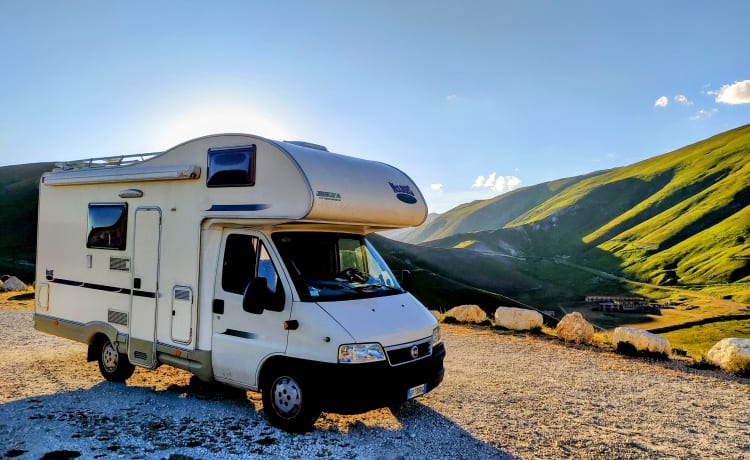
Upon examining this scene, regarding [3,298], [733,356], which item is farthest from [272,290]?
[3,298]

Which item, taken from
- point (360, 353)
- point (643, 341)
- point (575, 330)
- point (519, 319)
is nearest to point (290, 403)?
point (360, 353)

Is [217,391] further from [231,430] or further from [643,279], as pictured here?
[643,279]

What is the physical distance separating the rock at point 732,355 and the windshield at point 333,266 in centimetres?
777

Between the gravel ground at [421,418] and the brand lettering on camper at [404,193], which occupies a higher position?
the brand lettering on camper at [404,193]

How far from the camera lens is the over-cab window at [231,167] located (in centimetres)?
679

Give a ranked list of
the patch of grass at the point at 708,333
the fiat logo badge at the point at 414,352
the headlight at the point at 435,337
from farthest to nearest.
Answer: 1. the patch of grass at the point at 708,333
2. the headlight at the point at 435,337
3. the fiat logo badge at the point at 414,352

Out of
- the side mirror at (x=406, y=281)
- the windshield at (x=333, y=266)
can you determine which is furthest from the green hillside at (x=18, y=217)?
the windshield at (x=333, y=266)

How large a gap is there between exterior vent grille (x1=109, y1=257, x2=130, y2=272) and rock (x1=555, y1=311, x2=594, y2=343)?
10.9m

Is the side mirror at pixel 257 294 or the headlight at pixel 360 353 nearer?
the headlight at pixel 360 353

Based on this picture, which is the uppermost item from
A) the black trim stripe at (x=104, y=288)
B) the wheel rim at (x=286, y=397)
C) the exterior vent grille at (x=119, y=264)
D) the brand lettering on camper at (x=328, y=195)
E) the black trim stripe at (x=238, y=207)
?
the brand lettering on camper at (x=328, y=195)

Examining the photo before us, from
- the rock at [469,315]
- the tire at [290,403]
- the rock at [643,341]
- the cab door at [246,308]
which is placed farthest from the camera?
the rock at [469,315]

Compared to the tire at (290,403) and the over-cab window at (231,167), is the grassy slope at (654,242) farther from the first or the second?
the over-cab window at (231,167)

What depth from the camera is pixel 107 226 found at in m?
8.38

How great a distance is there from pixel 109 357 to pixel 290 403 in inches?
165
